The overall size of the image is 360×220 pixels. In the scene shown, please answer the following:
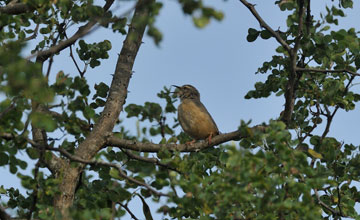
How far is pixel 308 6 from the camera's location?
6324 mm

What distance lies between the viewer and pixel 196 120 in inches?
352

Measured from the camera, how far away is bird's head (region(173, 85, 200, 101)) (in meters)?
10.1

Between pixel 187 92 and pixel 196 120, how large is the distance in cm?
132

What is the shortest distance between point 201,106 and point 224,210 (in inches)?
197

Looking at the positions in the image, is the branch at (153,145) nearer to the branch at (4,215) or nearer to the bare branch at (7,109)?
the branch at (4,215)

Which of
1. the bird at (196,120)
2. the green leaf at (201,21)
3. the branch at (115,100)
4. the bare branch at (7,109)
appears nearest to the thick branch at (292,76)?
the branch at (115,100)

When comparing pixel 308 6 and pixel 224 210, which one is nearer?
pixel 224 210

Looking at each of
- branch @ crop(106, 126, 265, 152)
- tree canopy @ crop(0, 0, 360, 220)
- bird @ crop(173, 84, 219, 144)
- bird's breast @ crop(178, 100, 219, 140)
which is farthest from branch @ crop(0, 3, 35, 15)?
bird's breast @ crop(178, 100, 219, 140)

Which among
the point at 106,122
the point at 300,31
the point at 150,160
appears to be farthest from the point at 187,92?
the point at 150,160

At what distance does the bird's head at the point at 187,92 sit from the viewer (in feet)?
33.1

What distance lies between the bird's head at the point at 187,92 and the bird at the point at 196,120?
0.28m

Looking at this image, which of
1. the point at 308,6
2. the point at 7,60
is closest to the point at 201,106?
the point at 308,6

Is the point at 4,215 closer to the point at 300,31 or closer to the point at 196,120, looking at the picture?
the point at 300,31

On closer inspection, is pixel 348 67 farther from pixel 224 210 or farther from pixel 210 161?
pixel 224 210
